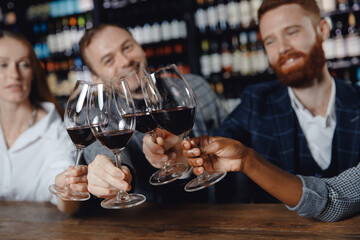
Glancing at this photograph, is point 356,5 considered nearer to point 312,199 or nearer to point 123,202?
point 312,199

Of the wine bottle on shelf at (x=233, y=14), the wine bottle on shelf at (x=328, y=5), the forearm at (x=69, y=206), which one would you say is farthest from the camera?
the wine bottle on shelf at (x=233, y=14)

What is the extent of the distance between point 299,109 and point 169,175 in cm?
92

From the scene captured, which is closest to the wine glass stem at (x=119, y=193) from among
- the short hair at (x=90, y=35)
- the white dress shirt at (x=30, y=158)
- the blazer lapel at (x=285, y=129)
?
the white dress shirt at (x=30, y=158)

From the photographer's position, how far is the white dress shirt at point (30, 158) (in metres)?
1.64

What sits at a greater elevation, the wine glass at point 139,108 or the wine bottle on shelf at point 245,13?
the wine bottle on shelf at point 245,13

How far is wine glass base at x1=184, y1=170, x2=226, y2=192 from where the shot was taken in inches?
32.9

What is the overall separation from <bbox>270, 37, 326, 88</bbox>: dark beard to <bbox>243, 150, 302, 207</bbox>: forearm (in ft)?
2.57

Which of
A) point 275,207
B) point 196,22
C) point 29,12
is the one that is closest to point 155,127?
point 275,207

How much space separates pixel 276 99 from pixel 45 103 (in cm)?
118

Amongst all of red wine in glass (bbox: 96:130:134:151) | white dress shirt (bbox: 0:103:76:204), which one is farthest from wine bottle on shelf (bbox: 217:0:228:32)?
red wine in glass (bbox: 96:130:134:151)

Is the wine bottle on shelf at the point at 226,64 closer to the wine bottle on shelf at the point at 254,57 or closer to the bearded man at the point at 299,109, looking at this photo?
the wine bottle on shelf at the point at 254,57

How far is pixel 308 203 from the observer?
0.87 m

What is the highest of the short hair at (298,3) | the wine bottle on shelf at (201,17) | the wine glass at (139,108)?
the wine bottle on shelf at (201,17)

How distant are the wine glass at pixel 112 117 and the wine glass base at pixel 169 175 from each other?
0.06 metres
